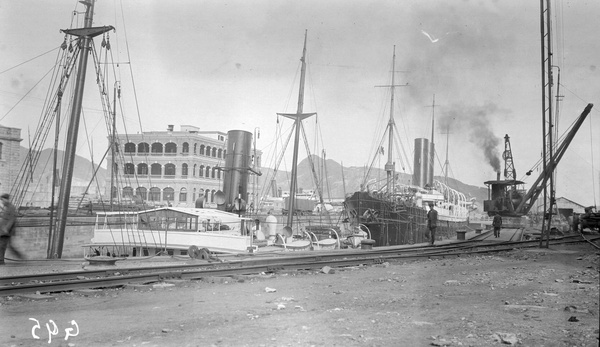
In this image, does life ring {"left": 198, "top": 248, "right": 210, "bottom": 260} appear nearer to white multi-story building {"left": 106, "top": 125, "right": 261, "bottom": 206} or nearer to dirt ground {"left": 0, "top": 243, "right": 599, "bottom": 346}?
dirt ground {"left": 0, "top": 243, "right": 599, "bottom": 346}

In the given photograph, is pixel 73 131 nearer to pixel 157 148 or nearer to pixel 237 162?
pixel 237 162

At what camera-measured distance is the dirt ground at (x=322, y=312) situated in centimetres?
469

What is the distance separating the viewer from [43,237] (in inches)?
855

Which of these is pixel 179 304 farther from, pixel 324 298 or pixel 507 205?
pixel 507 205

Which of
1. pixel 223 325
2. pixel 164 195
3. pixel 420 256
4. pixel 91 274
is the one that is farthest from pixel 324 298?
pixel 164 195

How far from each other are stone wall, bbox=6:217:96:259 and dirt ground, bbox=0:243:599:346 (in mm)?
14281

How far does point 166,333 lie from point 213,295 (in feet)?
7.59

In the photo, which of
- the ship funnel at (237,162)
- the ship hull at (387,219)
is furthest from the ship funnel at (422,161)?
the ship funnel at (237,162)

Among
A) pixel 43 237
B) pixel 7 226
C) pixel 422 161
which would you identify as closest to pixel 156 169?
pixel 43 237

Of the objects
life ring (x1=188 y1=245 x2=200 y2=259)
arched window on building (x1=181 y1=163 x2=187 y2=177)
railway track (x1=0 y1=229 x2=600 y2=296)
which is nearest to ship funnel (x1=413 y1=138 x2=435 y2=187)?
arched window on building (x1=181 y1=163 x2=187 y2=177)

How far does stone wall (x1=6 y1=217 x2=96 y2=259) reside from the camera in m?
20.6

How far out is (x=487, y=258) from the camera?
13.0 metres

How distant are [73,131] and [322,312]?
1086 centimetres

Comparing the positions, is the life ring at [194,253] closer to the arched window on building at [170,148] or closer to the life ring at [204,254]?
the life ring at [204,254]
